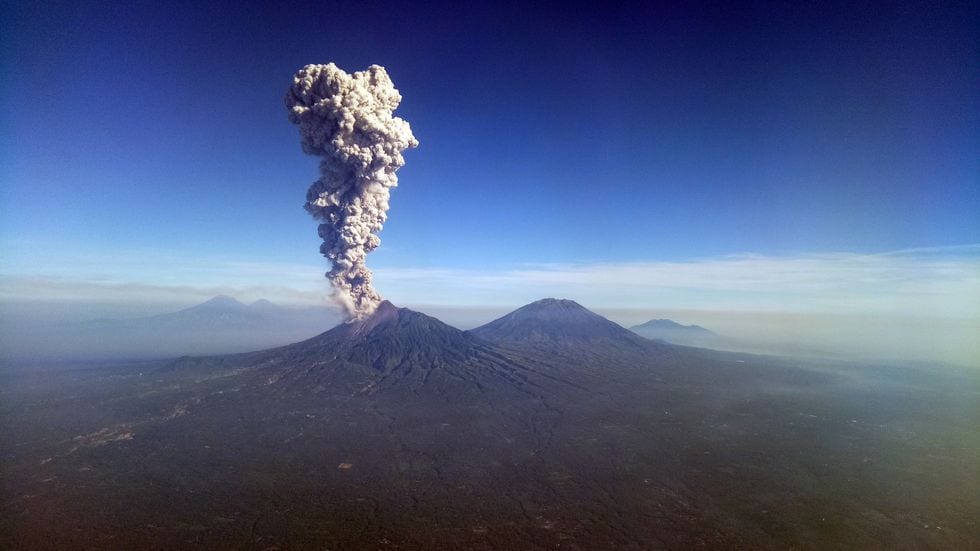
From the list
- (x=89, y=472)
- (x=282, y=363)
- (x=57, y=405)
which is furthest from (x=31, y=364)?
(x=89, y=472)

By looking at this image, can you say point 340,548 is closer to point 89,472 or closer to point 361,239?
point 89,472

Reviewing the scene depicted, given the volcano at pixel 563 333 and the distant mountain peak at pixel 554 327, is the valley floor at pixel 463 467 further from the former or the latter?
the distant mountain peak at pixel 554 327

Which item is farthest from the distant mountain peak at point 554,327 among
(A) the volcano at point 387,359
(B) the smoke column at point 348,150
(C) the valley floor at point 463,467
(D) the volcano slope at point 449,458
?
(B) the smoke column at point 348,150

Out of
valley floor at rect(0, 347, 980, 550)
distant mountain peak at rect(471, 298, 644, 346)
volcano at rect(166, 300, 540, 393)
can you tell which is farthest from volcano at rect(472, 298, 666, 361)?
valley floor at rect(0, 347, 980, 550)

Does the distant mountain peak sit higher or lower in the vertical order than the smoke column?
lower

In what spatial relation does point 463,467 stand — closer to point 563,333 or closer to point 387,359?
point 387,359

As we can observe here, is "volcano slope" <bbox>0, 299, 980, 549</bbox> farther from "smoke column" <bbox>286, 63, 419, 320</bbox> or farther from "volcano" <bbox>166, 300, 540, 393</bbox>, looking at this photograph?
"smoke column" <bbox>286, 63, 419, 320</bbox>
